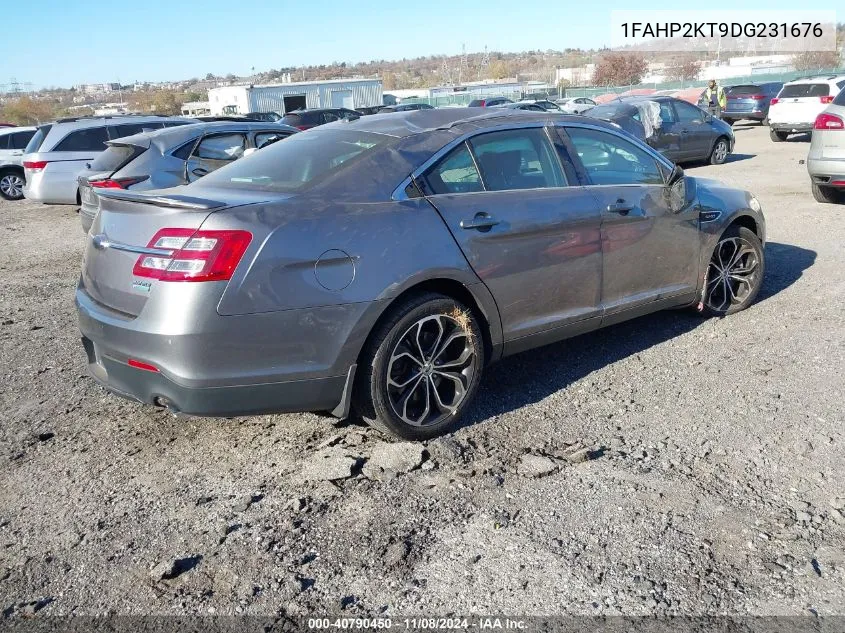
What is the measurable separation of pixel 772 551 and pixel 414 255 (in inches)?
79.2

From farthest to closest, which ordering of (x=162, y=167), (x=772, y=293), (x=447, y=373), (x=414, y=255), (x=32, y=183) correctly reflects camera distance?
1. (x=32, y=183)
2. (x=162, y=167)
3. (x=772, y=293)
4. (x=447, y=373)
5. (x=414, y=255)

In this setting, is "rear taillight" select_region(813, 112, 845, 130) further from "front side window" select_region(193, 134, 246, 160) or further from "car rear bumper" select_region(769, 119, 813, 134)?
"car rear bumper" select_region(769, 119, 813, 134)

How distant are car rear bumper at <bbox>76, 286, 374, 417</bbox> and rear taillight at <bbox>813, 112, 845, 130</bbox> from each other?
325 inches

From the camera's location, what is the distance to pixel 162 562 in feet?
9.98

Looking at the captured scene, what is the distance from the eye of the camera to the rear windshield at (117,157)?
32.6 feet

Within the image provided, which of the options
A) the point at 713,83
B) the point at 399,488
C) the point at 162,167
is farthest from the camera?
the point at 713,83

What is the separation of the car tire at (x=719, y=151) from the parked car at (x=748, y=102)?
37.3 feet

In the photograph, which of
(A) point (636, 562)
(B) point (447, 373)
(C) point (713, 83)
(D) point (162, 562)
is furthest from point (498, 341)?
(C) point (713, 83)

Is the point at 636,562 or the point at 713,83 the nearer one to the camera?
the point at 636,562

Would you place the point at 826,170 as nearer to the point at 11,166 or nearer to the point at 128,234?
the point at 128,234

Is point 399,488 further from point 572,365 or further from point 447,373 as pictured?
point 572,365

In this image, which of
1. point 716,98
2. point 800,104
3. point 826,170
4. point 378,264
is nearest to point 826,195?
point 826,170

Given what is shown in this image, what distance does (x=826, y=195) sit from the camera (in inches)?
422

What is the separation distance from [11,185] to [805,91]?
2005 cm
